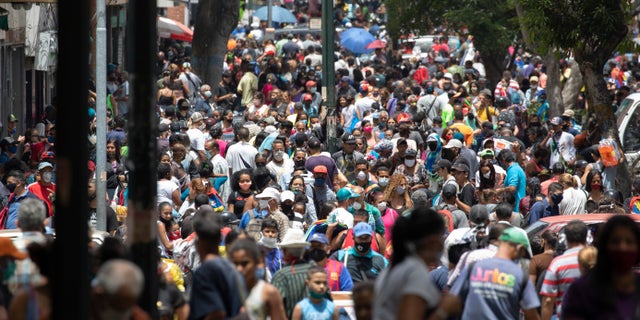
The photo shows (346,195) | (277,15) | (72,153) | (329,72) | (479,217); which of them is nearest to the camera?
(72,153)

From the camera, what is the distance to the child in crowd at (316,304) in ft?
31.0

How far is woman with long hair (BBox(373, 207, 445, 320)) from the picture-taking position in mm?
6344

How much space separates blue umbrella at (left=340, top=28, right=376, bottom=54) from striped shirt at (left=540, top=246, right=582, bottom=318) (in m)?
32.0

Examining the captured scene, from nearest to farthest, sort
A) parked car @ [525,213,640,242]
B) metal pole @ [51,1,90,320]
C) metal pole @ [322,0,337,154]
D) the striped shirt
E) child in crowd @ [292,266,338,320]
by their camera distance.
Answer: metal pole @ [51,1,90,320], child in crowd @ [292,266,338,320], the striped shirt, parked car @ [525,213,640,242], metal pole @ [322,0,337,154]

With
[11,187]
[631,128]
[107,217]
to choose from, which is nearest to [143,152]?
[107,217]

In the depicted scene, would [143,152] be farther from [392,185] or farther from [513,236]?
[392,185]

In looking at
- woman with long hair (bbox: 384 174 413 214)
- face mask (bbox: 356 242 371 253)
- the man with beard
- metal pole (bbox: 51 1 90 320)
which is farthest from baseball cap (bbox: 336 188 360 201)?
metal pole (bbox: 51 1 90 320)

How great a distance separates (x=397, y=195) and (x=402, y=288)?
910 cm

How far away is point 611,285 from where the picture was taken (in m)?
7.11

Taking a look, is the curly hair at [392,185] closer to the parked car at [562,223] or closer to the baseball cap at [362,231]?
the parked car at [562,223]

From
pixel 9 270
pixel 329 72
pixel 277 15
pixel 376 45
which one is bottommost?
pixel 9 270

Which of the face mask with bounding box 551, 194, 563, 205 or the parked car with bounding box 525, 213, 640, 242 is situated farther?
the face mask with bounding box 551, 194, 563, 205

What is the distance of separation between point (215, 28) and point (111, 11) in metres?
3.94

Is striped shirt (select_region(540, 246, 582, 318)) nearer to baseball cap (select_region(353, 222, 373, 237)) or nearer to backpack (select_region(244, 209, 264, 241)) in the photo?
baseball cap (select_region(353, 222, 373, 237))
